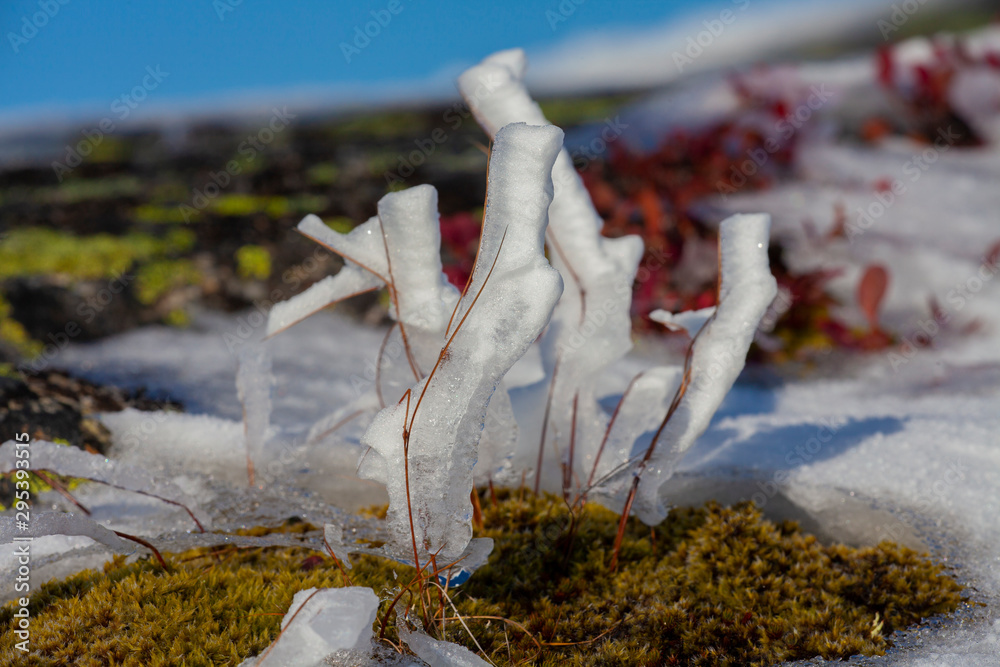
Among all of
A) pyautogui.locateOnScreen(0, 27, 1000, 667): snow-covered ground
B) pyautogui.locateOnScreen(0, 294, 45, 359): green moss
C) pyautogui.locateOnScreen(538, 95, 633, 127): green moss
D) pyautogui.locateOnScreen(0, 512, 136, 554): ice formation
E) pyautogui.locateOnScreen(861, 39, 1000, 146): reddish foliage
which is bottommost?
pyautogui.locateOnScreen(0, 27, 1000, 667): snow-covered ground

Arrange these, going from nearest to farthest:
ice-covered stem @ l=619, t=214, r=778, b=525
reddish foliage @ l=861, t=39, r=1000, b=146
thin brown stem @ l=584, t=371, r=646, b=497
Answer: ice-covered stem @ l=619, t=214, r=778, b=525, thin brown stem @ l=584, t=371, r=646, b=497, reddish foliage @ l=861, t=39, r=1000, b=146

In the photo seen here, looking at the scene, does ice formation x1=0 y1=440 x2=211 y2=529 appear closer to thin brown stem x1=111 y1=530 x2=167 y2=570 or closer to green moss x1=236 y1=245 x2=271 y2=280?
thin brown stem x1=111 y1=530 x2=167 y2=570

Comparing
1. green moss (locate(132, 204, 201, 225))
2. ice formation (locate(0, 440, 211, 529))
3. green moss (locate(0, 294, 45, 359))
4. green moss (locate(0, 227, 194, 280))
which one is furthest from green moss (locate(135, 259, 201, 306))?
ice formation (locate(0, 440, 211, 529))

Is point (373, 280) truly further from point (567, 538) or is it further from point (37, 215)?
point (37, 215)

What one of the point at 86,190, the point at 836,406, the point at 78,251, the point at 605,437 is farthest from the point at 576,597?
the point at 86,190

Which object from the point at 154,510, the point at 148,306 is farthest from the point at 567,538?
the point at 148,306
